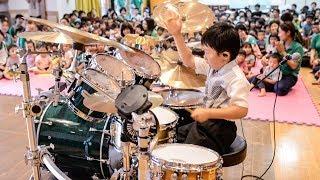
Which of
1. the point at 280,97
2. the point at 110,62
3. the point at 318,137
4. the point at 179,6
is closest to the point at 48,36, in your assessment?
the point at 110,62

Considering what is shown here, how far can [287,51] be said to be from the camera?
5188 mm

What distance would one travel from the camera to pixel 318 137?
12.6 ft

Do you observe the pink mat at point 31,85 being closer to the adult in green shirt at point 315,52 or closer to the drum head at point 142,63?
the drum head at point 142,63

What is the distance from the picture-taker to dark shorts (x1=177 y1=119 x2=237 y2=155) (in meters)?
2.19

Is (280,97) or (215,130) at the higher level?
(215,130)

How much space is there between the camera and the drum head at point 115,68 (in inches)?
88.4

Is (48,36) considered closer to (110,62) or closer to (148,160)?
(110,62)

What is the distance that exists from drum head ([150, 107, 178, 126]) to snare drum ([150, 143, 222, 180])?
381 millimetres

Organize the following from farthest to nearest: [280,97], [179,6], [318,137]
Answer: [280,97]
[318,137]
[179,6]

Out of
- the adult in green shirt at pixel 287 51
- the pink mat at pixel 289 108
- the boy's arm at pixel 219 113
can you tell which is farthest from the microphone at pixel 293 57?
the adult in green shirt at pixel 287 51

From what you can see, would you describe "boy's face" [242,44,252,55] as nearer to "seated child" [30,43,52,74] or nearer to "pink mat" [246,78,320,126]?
"pink mat" [246,78,320,126]

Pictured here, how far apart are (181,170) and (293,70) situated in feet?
13.7

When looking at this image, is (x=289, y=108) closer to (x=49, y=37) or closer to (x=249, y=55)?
(x=249, y=55)

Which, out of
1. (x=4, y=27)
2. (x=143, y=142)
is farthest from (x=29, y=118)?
(x=4, y=27)
